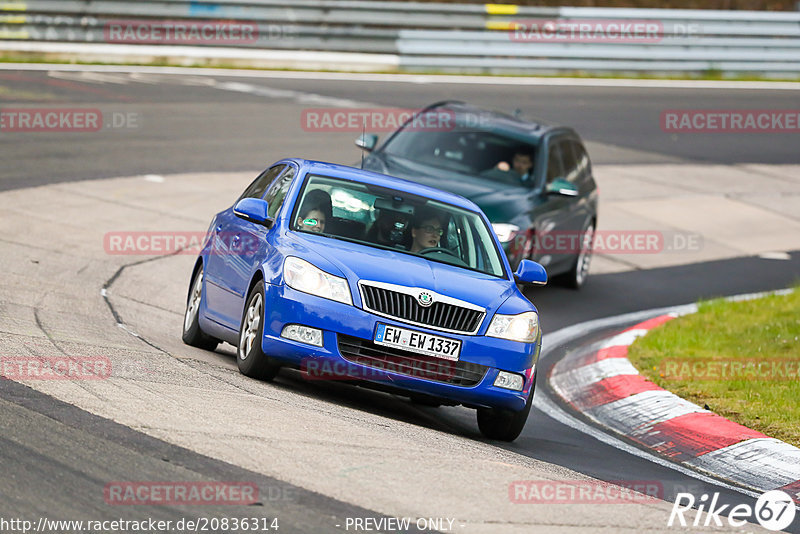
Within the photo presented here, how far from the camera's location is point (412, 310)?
805 cm

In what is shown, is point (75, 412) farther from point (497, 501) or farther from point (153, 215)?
point (153, 215)

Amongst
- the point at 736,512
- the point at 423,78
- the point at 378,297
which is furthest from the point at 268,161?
the point at 736,512

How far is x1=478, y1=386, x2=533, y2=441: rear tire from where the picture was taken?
27.9ft

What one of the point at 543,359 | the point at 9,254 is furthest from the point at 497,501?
the point at 9,254

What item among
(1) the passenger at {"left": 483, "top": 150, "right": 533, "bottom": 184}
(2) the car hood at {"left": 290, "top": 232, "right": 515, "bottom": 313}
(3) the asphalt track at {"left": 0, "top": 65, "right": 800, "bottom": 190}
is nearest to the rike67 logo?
(2) the car hood at {"left": 290, "top": 232, "right": 515, "bottom": 313}

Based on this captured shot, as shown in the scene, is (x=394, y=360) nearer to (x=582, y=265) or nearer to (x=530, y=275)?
(x=530, y=275)

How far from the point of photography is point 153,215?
1551 centimetres

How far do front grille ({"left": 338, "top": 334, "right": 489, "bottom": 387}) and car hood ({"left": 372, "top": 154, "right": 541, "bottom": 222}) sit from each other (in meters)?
5.18

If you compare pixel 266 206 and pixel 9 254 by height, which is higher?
pixel 266 206

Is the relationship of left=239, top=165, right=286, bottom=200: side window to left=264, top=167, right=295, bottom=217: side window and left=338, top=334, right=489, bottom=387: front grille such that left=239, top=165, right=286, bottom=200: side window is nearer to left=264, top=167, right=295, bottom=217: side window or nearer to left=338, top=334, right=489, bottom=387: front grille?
left=264, top=167, right=295, bottom=217: side window

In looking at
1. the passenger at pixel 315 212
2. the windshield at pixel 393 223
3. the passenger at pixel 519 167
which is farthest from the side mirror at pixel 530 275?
the passenger at pixel 519 167

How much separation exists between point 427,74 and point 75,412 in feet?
77.9

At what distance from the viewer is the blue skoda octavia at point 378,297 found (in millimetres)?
7980

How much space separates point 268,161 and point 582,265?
6.02 metres
